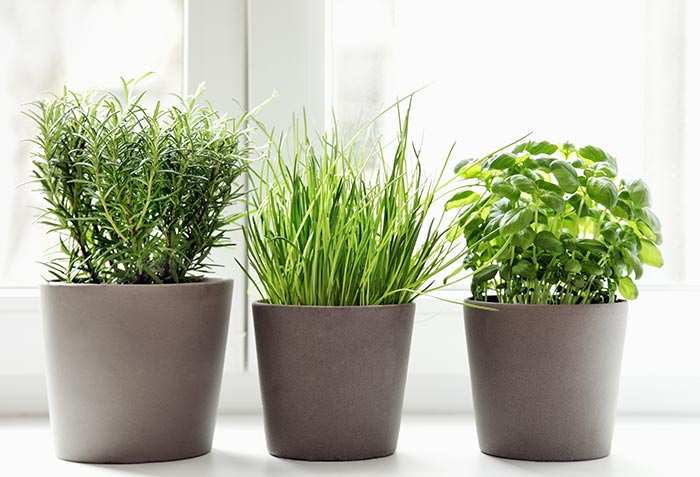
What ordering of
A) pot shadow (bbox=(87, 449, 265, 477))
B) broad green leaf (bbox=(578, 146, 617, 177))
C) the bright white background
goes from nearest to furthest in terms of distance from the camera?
pot shadow (bbox=(87, 449, 265, 477)) < broad green leaf (bbox=(578, 146, 617, 177)) < the bright white background

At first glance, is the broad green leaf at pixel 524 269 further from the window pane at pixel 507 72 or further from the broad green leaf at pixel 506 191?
the window pane at pixel 507 72

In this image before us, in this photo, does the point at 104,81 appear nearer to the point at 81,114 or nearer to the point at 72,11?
the point at 72,11

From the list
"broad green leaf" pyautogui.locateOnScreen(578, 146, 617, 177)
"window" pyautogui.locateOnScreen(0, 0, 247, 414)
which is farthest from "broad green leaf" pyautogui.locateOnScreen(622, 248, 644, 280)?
"window" pyautogui.locateOnScreen(0, 0, 247, 414)

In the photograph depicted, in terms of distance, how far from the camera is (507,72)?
1.22 meters

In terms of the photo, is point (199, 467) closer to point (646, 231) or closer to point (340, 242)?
point (340, 242)

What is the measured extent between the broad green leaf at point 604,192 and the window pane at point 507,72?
37cm

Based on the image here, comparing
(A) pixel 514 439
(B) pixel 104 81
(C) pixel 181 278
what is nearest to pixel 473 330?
(A) pixel 514 439

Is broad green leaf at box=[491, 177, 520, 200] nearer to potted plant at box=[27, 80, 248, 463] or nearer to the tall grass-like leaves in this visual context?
the tall grass-like leaves

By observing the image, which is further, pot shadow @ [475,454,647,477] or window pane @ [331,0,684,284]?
window pane @ [331,0,684,284]

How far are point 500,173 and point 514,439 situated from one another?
28cm

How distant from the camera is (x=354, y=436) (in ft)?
2.79

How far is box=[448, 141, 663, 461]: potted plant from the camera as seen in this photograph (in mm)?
853

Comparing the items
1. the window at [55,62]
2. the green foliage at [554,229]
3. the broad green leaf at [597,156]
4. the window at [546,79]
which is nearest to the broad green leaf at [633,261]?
the green foliage at [554,229]

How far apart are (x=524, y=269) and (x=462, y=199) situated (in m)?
0.12
